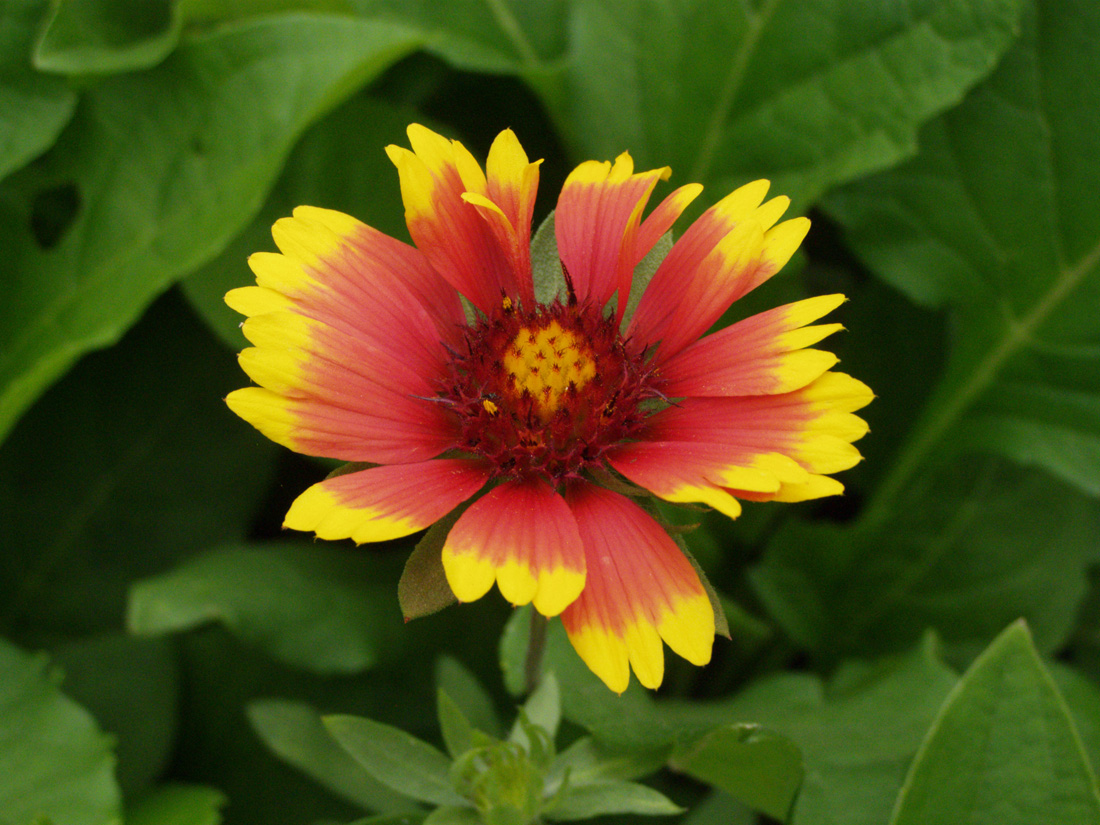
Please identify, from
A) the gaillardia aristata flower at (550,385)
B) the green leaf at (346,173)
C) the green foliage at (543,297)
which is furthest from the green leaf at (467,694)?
the green leaf at (346,173)

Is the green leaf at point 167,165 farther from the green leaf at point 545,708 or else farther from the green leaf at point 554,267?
the green leaf at point 545,708

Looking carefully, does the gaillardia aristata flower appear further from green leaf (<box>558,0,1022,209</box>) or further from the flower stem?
green leaf (<box>558,0,1022,209</box>)

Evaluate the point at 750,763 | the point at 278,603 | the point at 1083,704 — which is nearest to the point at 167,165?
the point at 278,603

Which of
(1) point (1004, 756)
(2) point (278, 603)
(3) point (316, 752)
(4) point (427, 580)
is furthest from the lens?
(2) point (278, 603)

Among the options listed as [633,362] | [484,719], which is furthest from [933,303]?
[484,719]

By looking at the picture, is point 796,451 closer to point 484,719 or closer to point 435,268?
point 435,268

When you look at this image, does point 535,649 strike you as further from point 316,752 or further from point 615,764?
point 316,752
